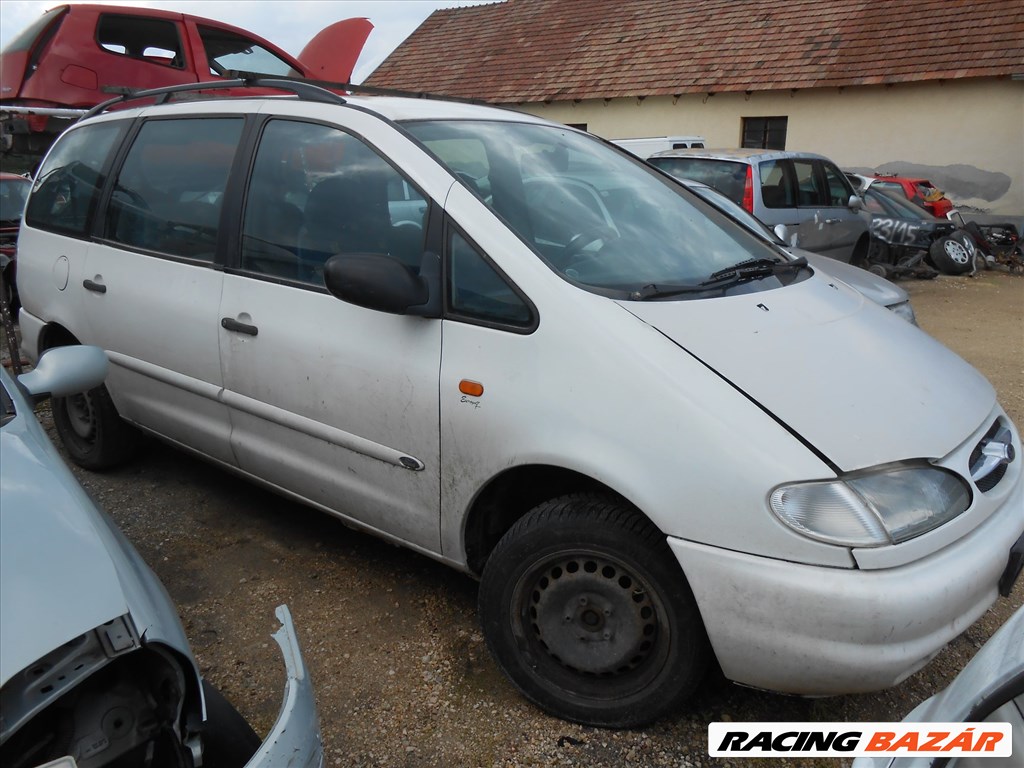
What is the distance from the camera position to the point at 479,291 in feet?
8.07

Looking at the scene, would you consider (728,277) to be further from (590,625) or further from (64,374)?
(64,374)

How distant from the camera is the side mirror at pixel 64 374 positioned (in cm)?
232

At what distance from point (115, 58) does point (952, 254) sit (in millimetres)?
11211

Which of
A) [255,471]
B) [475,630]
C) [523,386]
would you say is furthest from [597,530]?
[255,471]

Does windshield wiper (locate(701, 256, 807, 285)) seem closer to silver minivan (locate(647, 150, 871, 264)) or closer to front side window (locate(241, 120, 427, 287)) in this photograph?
front side window (locate(241, 120, 427, 287))

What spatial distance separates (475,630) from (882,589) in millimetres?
1458

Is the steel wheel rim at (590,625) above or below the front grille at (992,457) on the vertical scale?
below

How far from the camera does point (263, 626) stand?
2951 millimetres

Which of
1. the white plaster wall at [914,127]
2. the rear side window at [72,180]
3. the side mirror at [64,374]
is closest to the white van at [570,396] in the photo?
the rear side window at [72,180]

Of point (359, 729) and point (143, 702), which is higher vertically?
point (143, 702)

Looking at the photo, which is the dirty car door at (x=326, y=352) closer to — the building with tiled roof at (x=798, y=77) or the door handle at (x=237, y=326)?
the door handle at (x=237, y=326)

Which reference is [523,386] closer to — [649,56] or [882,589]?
A: [882,589]

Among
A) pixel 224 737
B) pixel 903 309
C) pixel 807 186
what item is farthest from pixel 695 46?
pixel 224 737

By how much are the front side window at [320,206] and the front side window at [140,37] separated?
5.80m
